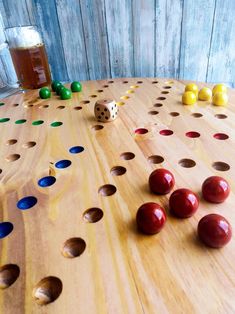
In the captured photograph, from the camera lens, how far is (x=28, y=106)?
820mm

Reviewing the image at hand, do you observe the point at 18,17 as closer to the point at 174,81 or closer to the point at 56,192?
the point at 174,81

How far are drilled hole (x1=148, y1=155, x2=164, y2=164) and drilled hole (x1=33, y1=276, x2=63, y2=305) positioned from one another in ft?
0.90

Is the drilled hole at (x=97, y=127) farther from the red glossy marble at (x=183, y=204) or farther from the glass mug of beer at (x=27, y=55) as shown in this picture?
the glass mug of beer at (x=27, y=55)

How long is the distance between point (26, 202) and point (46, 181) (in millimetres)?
59

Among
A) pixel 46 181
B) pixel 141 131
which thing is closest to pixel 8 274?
pixel 46 181

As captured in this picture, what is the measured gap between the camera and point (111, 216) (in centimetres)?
38

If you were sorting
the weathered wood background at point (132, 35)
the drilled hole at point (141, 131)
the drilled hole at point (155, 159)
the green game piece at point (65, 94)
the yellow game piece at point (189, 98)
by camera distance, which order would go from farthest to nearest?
the weathered wood background at point (132, 35)
the green game piece at point (65, 94)
the yellow game piece at point (189, 98)
the drilled hole at point (141, 131)
the drilled hole at point (155, 159)

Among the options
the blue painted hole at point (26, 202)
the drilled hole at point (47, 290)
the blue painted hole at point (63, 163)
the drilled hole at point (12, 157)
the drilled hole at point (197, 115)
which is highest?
the drilled hole at point (197, 115)

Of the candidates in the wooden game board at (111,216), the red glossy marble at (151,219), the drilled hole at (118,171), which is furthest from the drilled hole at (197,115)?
the red glossy marble at (151,219)

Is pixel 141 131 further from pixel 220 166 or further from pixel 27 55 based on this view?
pixel 27 55

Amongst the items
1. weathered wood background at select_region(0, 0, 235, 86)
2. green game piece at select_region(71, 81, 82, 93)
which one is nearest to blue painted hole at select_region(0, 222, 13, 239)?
green game piece at select_region(71, 81, 82, 93)

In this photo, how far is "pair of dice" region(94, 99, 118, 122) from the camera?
0.64m

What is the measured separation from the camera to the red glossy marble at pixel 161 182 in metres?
0.40

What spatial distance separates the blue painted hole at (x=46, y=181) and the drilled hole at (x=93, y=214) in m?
0.11
